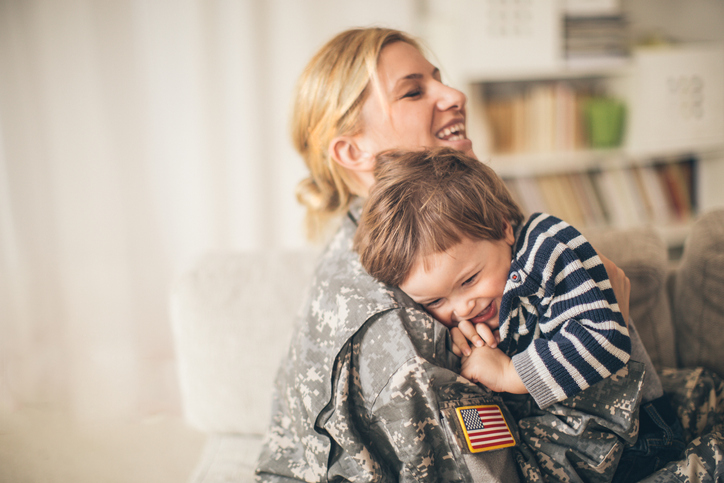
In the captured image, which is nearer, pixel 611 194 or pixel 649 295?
pixel 649 295

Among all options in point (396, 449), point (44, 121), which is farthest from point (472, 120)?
point (44, 121)

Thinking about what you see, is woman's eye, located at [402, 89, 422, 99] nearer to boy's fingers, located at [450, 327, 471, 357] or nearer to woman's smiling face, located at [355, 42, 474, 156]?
woman's smiling face, located at [355, 42, 474, 156]

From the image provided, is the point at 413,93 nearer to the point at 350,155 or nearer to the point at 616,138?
the point at 350,155

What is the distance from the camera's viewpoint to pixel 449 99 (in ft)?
3.27

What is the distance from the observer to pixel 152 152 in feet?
7.63

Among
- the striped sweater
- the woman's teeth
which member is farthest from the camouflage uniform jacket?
the woman's teeth

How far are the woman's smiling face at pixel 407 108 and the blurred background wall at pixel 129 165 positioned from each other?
129cm

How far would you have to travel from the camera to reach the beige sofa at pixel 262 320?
1136 mm

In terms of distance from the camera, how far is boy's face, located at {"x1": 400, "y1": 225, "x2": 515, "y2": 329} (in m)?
0.80

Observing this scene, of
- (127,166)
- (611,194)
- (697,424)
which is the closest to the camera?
(697,424)

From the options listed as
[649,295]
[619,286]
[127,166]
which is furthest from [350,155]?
[127,166]

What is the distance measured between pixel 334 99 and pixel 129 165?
5.65 ft

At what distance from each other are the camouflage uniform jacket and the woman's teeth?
38cm

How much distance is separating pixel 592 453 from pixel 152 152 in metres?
2.29
